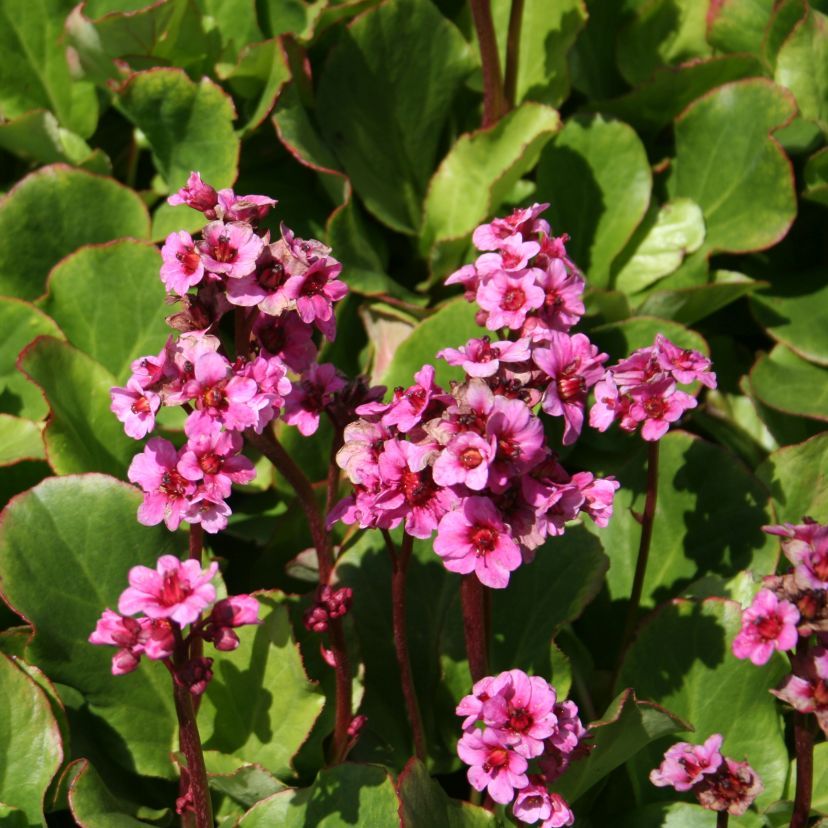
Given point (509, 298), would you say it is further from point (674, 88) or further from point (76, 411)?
point (674, 88)

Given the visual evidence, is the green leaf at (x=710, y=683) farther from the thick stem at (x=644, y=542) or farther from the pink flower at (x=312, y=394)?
the pink flower at (x=312, y=394)

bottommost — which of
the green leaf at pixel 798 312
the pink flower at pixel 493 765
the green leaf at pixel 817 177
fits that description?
the green leaf at pixel 798 312

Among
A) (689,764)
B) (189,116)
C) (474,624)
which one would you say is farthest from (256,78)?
(689,764)

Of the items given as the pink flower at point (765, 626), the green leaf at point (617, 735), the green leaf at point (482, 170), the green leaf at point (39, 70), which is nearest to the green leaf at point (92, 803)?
the green leaf at point (617, 735)

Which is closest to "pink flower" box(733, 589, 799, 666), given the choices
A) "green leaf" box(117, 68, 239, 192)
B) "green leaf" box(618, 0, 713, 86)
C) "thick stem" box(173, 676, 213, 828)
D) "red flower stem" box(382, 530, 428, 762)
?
"red flower stem" box(382, 530, 428, 762)

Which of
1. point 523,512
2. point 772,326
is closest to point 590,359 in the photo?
point 523,512

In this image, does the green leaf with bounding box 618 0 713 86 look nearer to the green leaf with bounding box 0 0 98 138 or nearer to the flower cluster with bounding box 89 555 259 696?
the green leaf with bounding box 0 0 98 138
